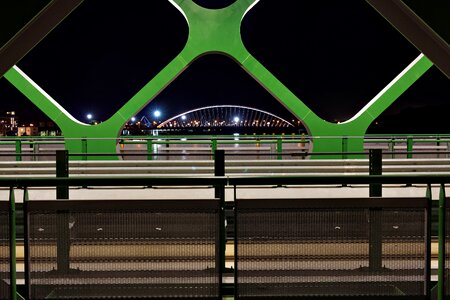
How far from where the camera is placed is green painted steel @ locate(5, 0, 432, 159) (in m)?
18.0

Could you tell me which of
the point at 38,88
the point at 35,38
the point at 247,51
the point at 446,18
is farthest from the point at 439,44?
the point at 38,88

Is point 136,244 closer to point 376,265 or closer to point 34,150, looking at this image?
point 376,265

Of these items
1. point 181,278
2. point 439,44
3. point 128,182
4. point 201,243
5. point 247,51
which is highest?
point 247,51

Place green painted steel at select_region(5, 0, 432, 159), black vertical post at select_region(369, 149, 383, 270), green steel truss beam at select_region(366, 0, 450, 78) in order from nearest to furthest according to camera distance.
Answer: black vertical post at select_region(369, 149, 383, 270) → green steel truss beam at select_region(366, 0, 450, 78) → green painted steel at select_region(5, 0, 432, 159)

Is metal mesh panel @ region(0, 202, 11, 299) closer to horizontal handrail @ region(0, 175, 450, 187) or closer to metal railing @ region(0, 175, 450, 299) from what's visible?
metal railing @ region(0, 175, 450, 299)

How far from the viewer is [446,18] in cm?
497

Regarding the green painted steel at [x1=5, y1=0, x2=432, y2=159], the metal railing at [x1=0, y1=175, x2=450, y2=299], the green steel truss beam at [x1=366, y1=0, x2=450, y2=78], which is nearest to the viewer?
the metal railing at [x1=0, y1=175, x2=450, y2=299]

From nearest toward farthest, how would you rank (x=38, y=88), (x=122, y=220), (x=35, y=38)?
1. (x=122, y=220)
2. (x=35, y=38)
3. (x=38, y=88)

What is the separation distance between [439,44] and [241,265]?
291 cm

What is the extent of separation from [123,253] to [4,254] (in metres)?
0.84

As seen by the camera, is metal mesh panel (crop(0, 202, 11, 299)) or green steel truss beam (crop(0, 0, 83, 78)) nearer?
metal mesh panel (crop(0, 202, 11, 299))

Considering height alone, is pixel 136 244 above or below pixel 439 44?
below

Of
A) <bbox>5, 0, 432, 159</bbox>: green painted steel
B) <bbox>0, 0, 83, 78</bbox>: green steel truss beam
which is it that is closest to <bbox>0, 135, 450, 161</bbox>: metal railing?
<bbox>5, 0, 432, 159</bbox>: green painted steel

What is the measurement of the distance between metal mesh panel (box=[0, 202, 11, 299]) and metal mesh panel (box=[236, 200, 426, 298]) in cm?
160
